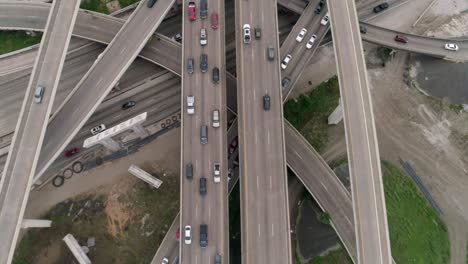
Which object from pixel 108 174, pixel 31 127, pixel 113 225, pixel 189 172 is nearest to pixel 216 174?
pixel 189 172

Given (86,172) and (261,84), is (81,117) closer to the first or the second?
(86,172)

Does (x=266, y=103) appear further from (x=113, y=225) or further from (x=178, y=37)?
(x=113, y=225)

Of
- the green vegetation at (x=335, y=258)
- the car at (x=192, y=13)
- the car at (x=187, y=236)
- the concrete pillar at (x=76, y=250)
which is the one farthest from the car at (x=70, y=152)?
the green vegetation at (x=335, y=258)

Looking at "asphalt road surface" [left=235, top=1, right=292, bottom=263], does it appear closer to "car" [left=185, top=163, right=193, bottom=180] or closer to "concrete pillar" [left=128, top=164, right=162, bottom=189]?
"car" [left=185, top=163, right=193, bottom=180]

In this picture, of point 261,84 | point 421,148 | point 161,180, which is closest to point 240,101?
point 261,84

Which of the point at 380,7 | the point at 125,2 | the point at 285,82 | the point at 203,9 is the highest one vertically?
the point at 125,2

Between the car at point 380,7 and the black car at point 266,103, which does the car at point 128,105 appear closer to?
the black car at point 266,103

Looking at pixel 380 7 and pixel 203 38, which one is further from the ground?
pixel 380 7
